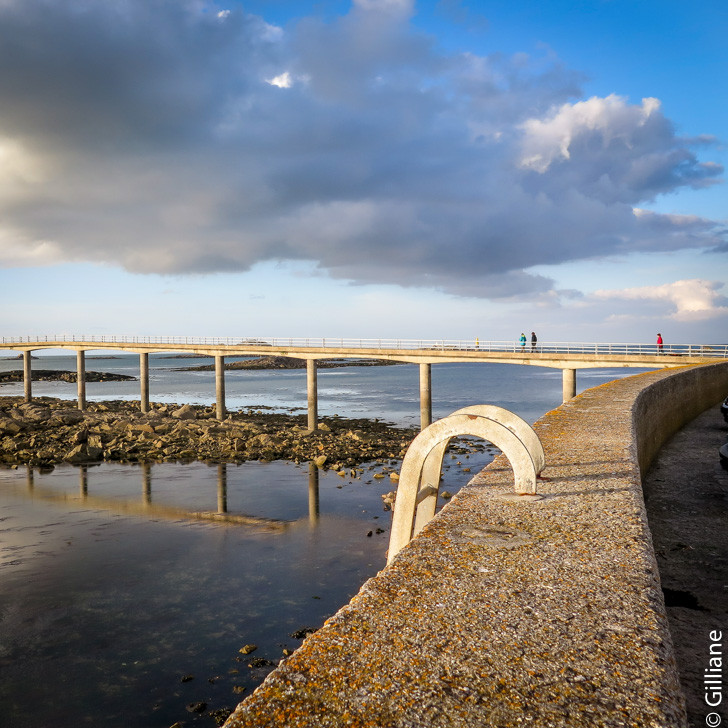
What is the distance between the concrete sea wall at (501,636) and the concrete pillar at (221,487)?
14246 mm

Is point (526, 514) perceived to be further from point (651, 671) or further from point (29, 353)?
point (29, 353)

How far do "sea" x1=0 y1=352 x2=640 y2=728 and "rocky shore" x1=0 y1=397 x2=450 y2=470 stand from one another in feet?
8.52

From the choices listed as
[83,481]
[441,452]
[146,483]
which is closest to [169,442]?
[83,481]

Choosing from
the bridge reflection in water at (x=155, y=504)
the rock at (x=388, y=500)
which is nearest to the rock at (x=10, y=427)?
the bridge reflection in water at (x=155, y=504)

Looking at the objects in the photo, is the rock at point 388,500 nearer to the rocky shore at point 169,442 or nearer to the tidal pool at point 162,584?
the tidal pool at point 162,584

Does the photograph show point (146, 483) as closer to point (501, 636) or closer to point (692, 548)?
point (692, 548)

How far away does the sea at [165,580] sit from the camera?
7.89 meters

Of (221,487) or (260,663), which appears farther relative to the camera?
(221,487)

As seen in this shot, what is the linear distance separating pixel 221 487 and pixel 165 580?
8.51 metres

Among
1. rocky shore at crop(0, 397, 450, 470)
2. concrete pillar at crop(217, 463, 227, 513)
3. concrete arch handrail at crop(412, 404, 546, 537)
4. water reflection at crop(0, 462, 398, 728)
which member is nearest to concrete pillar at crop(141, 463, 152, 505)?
water reflection at crop(0, 462, 398, 728)

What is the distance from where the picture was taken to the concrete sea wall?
6.68ft

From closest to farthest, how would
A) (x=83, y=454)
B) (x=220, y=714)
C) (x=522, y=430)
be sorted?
(x=522, y=430), (x=220, y=714), (x=83, y=454)

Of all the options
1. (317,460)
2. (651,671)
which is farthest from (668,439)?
(317,460)

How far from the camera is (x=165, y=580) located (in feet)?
37.7
